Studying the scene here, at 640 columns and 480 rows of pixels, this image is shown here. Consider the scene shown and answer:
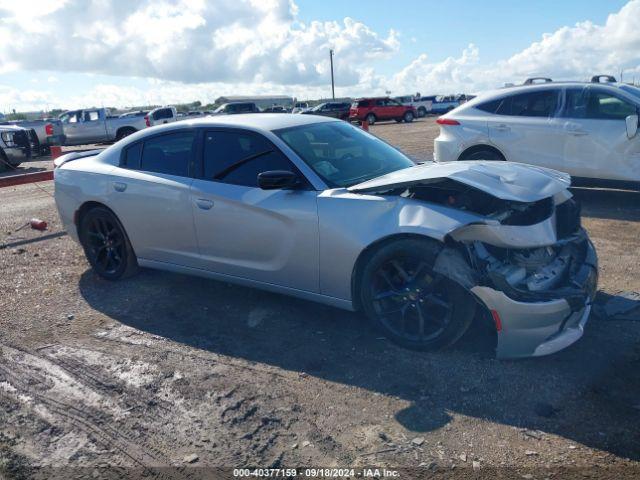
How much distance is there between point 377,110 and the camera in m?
38.8

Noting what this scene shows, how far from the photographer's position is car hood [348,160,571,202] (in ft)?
11.8

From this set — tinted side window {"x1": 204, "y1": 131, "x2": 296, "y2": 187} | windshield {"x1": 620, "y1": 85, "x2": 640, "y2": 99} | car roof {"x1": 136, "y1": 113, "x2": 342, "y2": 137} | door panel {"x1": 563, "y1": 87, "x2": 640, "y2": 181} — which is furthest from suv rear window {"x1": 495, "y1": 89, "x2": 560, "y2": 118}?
tinted side window {"x1": 204, "y1": 131, "x2": 296, "y2": 187}

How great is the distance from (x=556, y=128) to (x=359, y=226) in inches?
196

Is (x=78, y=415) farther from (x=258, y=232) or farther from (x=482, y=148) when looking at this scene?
(x=482, y=148)

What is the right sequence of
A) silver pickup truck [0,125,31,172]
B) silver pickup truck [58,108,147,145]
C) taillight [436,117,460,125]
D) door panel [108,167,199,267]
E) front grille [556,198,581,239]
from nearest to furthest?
front grille [556,198,581,239], door panel [108,167,199,267], taillight [436,117,460,125], silver pickup truck [0,125,31,172], silver pickup truck [58,108,147,145]

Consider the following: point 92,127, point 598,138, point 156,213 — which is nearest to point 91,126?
point 92,127

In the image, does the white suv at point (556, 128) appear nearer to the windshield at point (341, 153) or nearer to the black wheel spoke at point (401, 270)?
the windshield at point (341, 153)

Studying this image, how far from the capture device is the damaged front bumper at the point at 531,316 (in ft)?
11.0

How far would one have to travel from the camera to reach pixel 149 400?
3.43m

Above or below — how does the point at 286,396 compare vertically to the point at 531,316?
below

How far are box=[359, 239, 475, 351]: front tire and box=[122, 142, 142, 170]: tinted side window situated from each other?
8.47ft

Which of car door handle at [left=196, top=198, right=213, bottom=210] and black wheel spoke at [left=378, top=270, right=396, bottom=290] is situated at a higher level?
car door handle at [left=196, top=198, right=213, bottom=210]

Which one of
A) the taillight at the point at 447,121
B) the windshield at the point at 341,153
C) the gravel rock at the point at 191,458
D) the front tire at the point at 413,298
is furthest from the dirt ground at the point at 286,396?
the taillight at the point at 447,121

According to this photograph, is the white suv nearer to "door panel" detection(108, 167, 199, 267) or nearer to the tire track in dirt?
"door panel" detection(108, 167, 199, 267)
